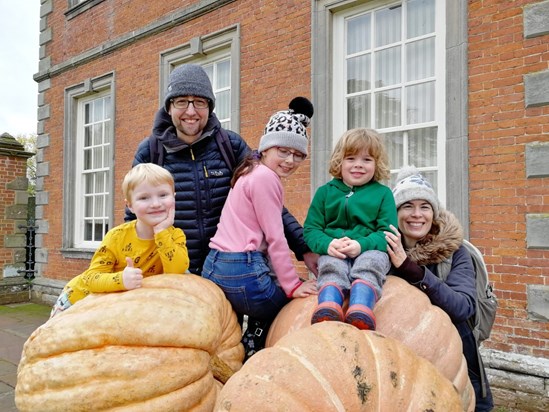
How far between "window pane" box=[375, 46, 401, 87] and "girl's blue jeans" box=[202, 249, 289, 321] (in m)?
4.20

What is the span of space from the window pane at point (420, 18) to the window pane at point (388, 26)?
143mm

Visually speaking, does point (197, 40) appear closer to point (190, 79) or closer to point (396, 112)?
point (396, 112)

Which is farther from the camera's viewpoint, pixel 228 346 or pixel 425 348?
pixel 228 346

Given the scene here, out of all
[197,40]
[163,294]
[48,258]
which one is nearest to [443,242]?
[163,294]

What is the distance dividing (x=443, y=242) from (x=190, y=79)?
1.40 m

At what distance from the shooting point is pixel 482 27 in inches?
184

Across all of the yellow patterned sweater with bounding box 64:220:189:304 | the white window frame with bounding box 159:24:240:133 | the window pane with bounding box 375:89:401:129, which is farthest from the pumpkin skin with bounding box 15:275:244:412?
the white window frame with bounding box 159:24:240:133

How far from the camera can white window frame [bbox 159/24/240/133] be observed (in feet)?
22.9

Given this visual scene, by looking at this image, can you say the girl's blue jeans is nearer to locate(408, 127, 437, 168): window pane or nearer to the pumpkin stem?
the pumpkin stem

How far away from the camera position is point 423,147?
17.4ft

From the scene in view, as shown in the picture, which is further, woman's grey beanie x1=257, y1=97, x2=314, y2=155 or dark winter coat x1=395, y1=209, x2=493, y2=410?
woman's grey beanie x1=257, y1=97, x2=314, y2=155

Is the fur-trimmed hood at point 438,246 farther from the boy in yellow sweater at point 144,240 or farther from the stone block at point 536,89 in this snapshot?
the stone block at point 536,89

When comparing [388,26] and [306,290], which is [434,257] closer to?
[306,290]

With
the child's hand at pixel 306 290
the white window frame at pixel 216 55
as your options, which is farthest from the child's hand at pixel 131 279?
the white window frame at pixel 216 55
